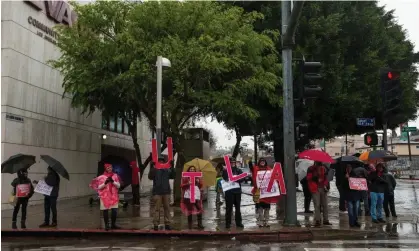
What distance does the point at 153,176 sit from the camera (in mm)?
11141

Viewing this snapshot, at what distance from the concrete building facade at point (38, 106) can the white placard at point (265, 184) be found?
9.68 meters

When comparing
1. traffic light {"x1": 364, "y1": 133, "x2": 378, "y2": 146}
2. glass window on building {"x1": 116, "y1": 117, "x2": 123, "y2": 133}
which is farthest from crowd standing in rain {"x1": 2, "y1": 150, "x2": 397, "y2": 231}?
glass window on building {"x1": 116, "y1": 117, "x2": 123, "y2": 133}

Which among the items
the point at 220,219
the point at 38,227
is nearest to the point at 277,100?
the point at 220,219

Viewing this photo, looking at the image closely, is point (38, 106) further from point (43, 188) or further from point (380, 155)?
point (380, 155)

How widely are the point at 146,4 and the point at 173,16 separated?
1058mm

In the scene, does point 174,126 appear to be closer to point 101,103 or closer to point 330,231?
point 101,103

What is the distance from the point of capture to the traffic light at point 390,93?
12.2m

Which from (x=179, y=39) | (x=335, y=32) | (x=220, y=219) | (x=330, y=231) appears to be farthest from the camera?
(x=335, y=32)

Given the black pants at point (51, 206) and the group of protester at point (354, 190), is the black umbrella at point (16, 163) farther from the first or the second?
the group of protester at point (354, 190)

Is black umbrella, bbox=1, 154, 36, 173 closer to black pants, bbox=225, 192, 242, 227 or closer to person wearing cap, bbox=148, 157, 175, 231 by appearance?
person wearing cap, bbox=148, 157, 175, 231

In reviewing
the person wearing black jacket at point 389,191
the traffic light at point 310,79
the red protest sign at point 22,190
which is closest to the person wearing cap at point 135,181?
the red protest sign at point 22,190

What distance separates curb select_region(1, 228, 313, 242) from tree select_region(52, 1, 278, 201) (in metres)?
5.42

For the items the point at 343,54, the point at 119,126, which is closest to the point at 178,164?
the point at 343,54

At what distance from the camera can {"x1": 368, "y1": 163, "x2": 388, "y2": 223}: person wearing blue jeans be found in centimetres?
1207
